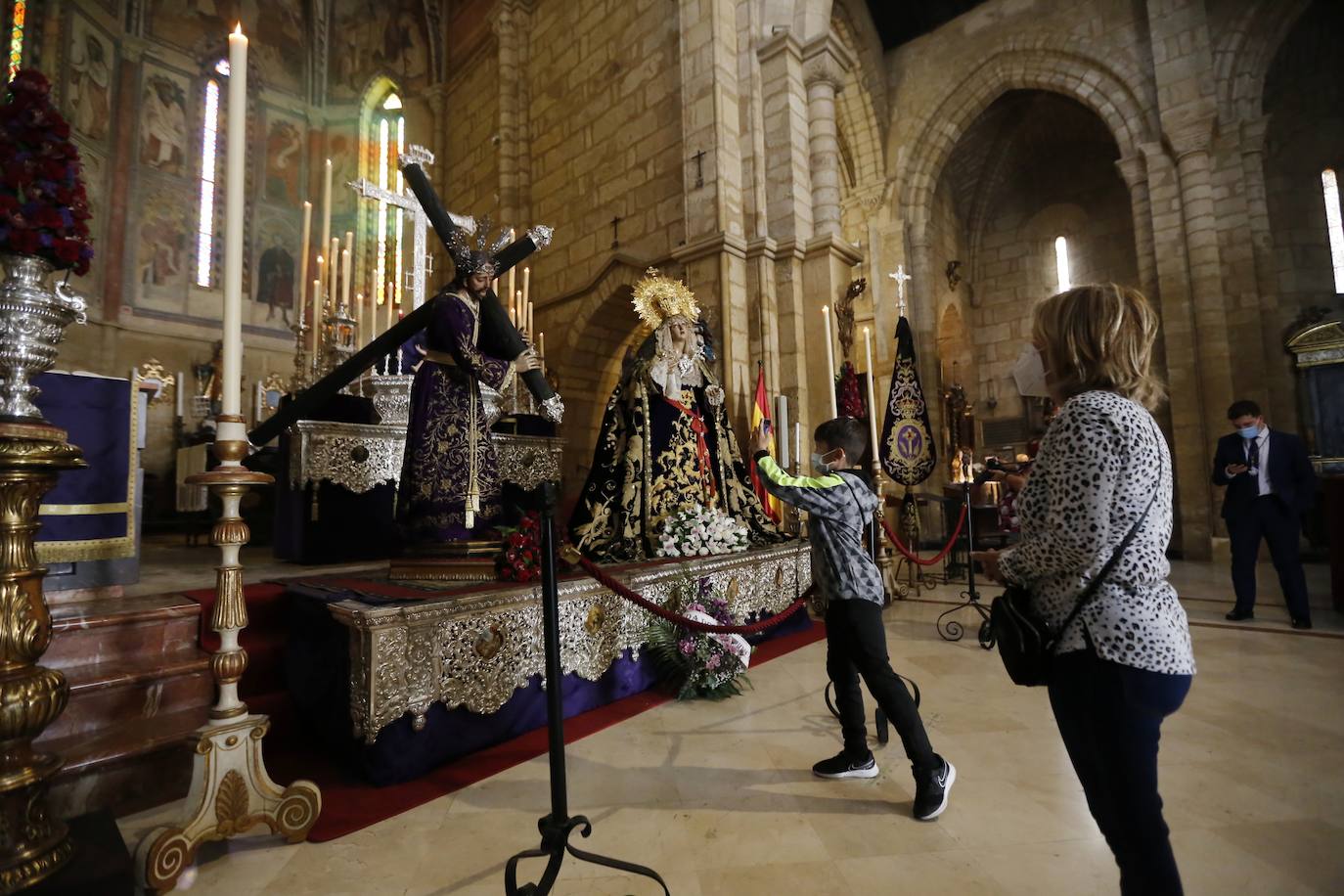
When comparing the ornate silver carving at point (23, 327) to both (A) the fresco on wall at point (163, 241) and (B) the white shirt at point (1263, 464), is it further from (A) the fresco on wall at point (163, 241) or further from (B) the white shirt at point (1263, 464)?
(A) the fresco on wall at point (163, 241)

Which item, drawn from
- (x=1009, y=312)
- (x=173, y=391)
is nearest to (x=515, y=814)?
(x=173, y=391)

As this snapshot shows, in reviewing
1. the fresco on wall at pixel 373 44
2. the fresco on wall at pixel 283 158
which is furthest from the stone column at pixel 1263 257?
the fresco on wall at pixel 283 158

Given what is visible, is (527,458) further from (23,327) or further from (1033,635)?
(1033,635)

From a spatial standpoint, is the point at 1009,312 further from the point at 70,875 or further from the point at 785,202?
the point at 70,875

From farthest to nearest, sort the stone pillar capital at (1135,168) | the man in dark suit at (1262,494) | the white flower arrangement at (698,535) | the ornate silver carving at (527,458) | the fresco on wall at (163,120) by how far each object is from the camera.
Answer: the fresco on wall at (163,120)
the stone pillar capital at (1135,168)
the ornate silver carving at (527,458)
the man in dark suit at (1262,494)
the white flower arrangement at (698,535)

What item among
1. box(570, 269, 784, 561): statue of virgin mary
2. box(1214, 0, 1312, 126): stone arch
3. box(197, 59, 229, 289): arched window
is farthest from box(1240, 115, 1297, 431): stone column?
box(197, 59, 229, 289): arched window

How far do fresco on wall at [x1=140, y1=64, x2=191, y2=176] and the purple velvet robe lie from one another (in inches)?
499

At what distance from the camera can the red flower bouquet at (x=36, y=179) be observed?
1.54 meters

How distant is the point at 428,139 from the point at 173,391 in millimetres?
7136

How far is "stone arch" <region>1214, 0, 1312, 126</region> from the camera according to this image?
9.07 meters

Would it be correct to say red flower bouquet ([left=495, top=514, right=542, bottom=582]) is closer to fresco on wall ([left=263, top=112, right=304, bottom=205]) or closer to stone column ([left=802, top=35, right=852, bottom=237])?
stone column ([left=802, top=35, right=852, bottom=237])

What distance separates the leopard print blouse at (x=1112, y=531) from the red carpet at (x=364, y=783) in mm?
2193

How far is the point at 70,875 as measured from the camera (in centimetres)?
134

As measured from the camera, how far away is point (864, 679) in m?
2.33
